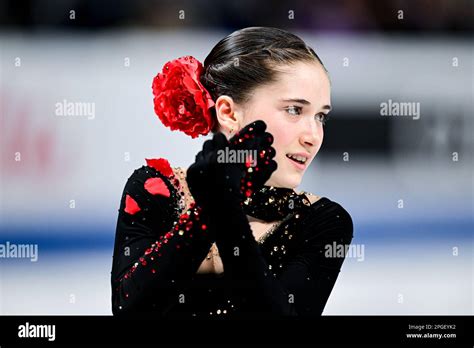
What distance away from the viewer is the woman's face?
5.89 feet

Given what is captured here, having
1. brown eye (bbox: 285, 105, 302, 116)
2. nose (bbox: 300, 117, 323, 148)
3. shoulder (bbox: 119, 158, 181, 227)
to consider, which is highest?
brown eye (bbox: 285, 105, 302, 116)

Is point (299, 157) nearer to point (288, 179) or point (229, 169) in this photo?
point (288, 179)

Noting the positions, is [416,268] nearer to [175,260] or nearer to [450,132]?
[450,132]

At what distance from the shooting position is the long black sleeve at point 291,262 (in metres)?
1.55

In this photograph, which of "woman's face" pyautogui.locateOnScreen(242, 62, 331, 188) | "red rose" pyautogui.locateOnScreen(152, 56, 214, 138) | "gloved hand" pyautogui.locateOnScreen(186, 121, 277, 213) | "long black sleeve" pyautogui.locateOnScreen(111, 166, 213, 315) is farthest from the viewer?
"red rose" pyautogui.locateOnScreen(152, 56, 214, 138)

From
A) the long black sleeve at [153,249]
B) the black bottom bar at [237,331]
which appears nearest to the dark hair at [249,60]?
the long black sleeve at [153,249]

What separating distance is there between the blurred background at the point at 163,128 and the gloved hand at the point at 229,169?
2.31 ft

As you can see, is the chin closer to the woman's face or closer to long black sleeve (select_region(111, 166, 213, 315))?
the woman's face

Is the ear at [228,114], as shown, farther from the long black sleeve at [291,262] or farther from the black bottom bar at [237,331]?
the black bottom bar at [237,331]

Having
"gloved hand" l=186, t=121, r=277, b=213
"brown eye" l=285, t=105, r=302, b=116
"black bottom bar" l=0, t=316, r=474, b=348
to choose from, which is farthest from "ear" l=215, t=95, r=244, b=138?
"black bottom bar" l=0, t=316, r=474, b=348

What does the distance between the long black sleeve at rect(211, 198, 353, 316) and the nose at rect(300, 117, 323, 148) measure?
260mm

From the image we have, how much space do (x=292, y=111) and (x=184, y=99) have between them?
0.34m

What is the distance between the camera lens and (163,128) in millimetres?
2334

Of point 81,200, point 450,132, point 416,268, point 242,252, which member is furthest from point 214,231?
point 450,132
